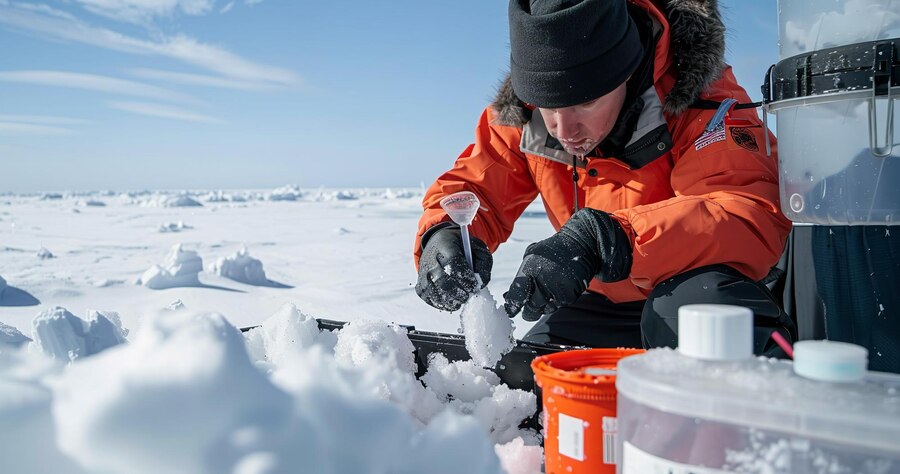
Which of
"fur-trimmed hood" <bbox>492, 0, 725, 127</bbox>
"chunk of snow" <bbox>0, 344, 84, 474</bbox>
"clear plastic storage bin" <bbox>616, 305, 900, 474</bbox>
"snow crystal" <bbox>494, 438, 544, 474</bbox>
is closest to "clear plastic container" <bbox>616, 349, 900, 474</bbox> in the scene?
"clear plastic storage bin" <bbox>616, 305, 900, 474</bbox>

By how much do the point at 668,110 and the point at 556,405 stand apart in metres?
1.06

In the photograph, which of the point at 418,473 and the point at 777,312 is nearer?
the point at 418,473

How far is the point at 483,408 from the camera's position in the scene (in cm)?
109

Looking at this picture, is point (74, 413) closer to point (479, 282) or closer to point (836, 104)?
point (479, 282)

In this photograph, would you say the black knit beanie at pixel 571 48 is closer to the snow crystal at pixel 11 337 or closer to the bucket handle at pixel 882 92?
the bucket handle at pixel 882 92

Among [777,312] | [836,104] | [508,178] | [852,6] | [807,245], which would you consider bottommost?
[777,312]

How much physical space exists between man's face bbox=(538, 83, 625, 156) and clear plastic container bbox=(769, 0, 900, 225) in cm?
36

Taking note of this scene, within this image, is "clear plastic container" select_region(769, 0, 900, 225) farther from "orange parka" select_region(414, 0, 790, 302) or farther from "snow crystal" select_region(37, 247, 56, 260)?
"snow crystal" select_region(37, 247, 56, 260)

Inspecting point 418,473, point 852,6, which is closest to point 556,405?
point 418,473

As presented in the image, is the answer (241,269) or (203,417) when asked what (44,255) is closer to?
(241,269)

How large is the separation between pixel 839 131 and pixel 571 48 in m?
0.56

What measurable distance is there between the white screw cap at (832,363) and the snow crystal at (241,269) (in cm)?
361

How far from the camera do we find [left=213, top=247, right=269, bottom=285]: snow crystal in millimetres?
3787

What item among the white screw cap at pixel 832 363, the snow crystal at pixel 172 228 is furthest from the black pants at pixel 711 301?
the snow crystal at pixel 172 228
